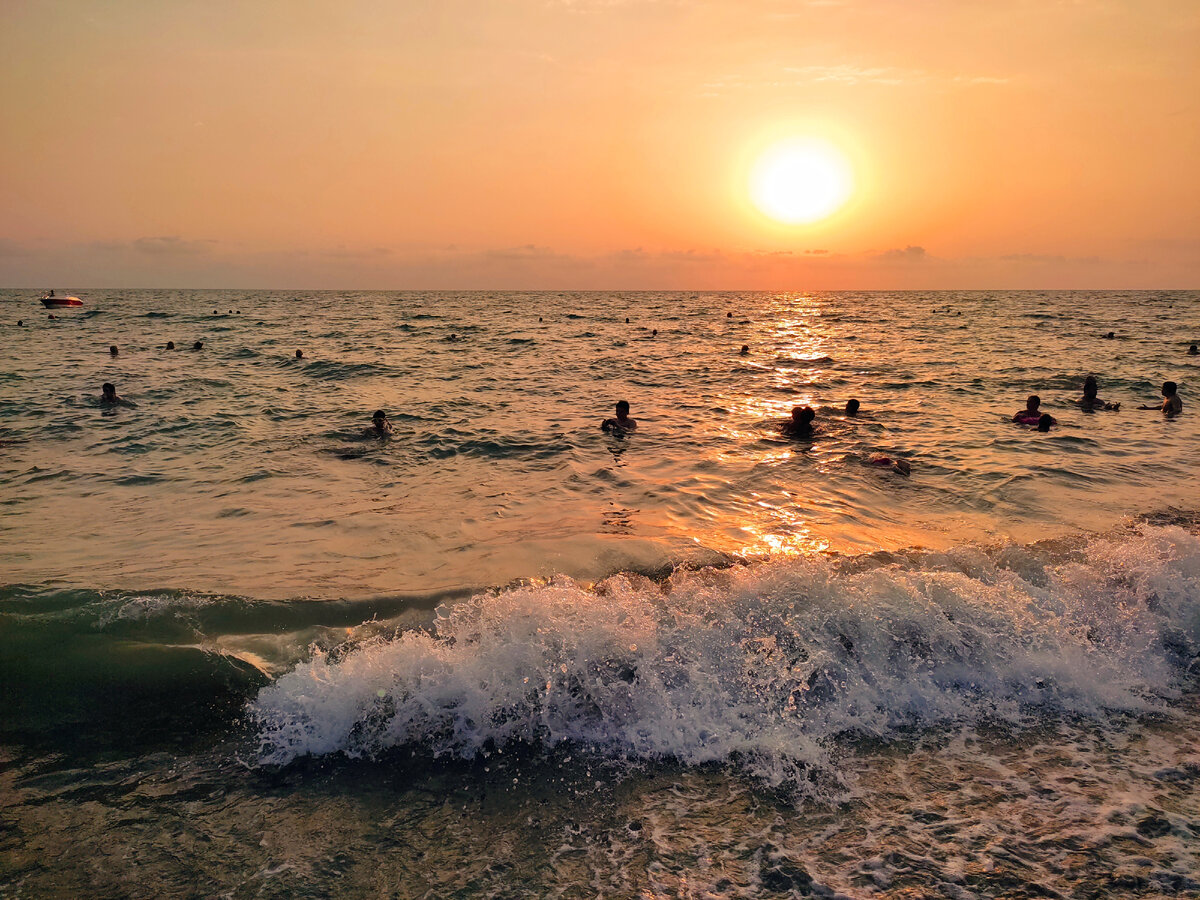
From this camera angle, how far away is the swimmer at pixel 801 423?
44.0ft

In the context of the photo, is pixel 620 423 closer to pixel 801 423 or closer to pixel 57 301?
pixel 801 423

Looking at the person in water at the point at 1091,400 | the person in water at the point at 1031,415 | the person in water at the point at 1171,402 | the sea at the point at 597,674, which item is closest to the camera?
the sea at the point at 597,674

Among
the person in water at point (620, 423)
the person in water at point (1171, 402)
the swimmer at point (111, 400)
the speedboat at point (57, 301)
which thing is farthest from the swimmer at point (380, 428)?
the speedboat at point (57, 301)

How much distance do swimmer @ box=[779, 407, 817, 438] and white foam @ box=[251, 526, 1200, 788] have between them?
7.32 meters

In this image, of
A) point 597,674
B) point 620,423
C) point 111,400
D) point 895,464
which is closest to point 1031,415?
point 895,464

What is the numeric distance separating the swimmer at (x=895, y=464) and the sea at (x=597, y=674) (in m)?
0.21

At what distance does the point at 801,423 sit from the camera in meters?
13.5

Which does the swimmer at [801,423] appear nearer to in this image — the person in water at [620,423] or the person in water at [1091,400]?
the person in water at [620,423]

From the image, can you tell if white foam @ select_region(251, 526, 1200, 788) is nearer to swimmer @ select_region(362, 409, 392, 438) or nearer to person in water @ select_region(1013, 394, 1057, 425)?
swimmer @ select_region(362, 409, 392, 438)

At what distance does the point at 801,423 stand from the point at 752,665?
9.31 metres

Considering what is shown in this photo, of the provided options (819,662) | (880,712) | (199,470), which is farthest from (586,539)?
(199,470)

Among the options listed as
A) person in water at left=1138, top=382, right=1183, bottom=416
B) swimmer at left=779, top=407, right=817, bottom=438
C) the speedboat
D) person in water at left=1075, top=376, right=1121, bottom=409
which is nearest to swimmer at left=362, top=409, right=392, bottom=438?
swimmer at left=779, top=407, right=817, bottom=438

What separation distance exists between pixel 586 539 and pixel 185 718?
446 cm

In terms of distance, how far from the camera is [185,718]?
4.63 metres
